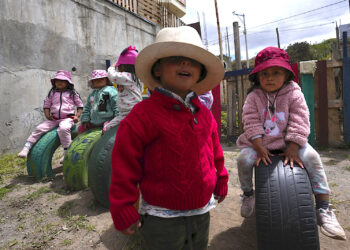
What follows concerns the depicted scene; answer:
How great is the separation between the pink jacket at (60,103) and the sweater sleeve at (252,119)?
142 inches

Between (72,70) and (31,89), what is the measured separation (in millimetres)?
1410

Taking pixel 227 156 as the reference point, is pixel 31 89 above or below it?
above

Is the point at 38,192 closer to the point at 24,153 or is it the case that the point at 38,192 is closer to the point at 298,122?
the point at 24,153

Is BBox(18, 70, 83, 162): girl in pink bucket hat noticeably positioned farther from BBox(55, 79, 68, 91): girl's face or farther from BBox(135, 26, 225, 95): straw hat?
BBox(135, 26, 225, 95): straw hat

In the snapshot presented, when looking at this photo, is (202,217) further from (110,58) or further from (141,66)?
(110,58)

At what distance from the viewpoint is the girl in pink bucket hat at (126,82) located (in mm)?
3279

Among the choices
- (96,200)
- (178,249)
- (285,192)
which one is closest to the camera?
(178,249)

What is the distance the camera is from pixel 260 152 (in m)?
2.10

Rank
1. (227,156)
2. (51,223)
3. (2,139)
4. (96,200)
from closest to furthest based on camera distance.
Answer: (51,223), (96,200), (227,156), (2,139)

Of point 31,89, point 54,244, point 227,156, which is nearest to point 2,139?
point 31,89

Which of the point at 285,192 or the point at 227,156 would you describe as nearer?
the point at 285,192

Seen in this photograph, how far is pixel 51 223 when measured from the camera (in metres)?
2.76

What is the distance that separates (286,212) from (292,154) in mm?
525

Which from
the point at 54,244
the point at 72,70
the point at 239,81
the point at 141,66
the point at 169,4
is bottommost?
the point at 54,244
